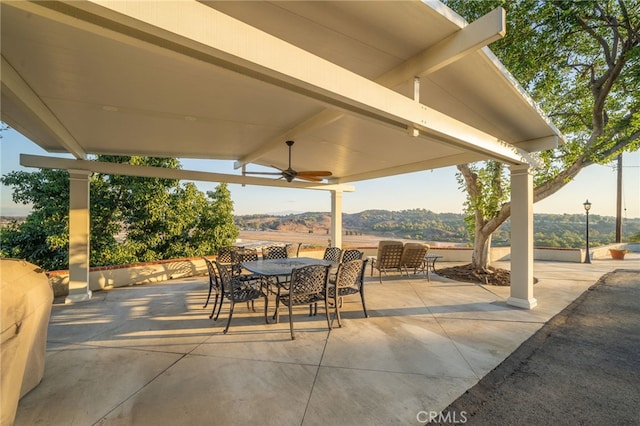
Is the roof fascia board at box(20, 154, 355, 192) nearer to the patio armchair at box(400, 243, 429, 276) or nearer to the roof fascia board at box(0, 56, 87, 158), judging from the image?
the roof fascia board at box(0, 56, 87, 158)

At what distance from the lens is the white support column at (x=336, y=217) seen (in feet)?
29.3

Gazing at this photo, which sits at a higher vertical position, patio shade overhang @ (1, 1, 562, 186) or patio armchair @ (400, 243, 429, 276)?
patio shade overhang @ (1, 1, 562, 186)

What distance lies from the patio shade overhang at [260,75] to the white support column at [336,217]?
3.99 m

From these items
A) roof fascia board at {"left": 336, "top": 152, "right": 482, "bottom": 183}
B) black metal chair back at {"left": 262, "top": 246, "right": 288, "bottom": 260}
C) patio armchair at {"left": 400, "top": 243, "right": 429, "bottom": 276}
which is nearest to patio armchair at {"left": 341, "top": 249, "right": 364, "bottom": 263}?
black metal chair back at {"left": 262, "top": 246, "right": 288, "bottom": 260}

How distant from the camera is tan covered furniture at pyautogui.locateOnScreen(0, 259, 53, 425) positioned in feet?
5.89

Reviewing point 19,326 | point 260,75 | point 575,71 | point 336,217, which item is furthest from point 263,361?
point 575,71

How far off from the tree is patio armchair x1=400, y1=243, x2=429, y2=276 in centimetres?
186

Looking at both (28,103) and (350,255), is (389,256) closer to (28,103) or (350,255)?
(350,255)

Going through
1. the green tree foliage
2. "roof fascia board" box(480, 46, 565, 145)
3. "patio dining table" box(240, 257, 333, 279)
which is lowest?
"patio dining table" box(240, 257, 333, 279)

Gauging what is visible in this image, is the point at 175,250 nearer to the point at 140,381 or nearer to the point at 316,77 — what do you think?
the point at 140,381

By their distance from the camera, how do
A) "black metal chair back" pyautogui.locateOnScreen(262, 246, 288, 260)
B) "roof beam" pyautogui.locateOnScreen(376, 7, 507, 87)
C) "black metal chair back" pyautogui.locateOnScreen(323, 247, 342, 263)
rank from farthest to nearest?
1. "black metal chair back" pyautogui.locateOnScreen(262, 246, 288, 260)
2. "black metal chair back" pyautogui.locateOnScreen(323, 247, 342, 263)
3. "roof beam" pyautogui.locateOnScreen(376, 7, 507, 87)

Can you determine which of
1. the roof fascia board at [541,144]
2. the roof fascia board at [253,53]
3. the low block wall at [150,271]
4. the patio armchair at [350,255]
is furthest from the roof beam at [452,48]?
the low block wall at [150,271]

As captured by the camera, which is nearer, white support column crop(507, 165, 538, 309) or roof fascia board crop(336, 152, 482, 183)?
white support column crop(507, 165, 538, 309)

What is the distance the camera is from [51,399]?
2.25 meters
